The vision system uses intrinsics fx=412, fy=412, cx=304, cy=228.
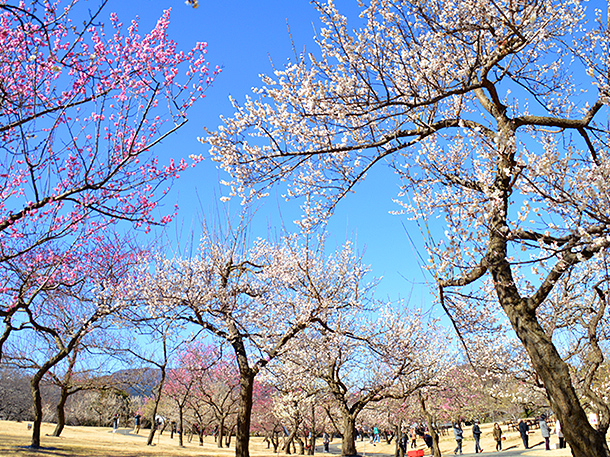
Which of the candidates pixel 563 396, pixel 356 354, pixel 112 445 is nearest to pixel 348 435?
pixel 356 354

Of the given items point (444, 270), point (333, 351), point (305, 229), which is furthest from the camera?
point (333, 351)

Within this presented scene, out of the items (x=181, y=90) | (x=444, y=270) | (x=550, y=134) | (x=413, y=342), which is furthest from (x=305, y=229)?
(x=413, y=342)

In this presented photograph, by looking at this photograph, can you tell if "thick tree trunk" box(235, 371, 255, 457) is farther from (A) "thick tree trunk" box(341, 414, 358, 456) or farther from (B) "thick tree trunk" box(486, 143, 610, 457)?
(B) "thick tree trunk" box(486, 143, 610, 457)

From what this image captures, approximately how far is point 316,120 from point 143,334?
9.52 meters

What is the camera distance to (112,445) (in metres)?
17.3

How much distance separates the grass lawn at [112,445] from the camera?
39.2ft

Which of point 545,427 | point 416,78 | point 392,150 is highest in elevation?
point 416,78

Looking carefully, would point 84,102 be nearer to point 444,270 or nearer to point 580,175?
point 444,270

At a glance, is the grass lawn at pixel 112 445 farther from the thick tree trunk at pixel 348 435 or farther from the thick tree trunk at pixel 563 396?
the thick tree trunk at pixel 563 396

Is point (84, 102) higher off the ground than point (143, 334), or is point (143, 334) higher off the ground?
point (84, 102)

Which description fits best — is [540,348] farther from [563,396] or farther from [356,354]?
[356,354]

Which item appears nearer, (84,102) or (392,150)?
(84,102)

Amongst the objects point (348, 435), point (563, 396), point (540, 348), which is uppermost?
point (540, 348)

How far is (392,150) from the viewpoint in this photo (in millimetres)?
6055
